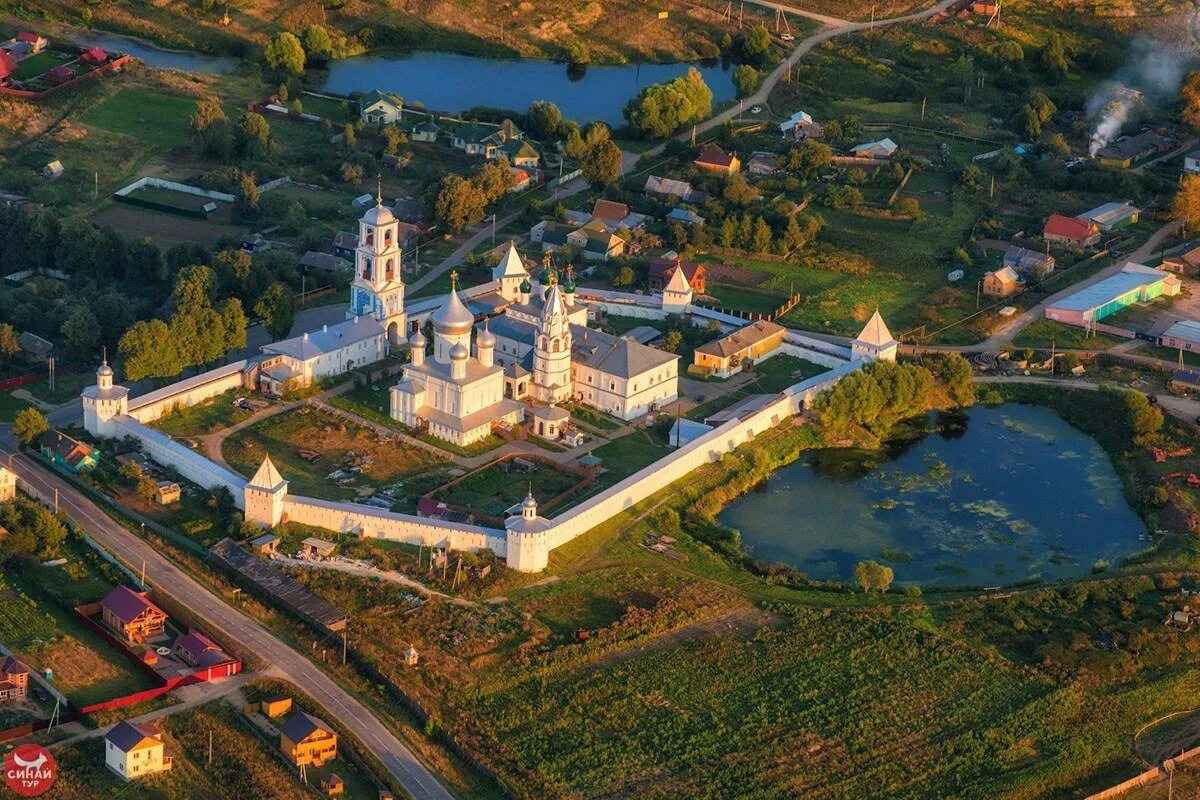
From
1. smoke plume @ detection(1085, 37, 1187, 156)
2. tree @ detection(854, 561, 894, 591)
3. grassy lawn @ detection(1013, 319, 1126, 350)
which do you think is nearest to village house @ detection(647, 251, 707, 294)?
grassy lawn @ detection(1013, 319, 1126, 350)

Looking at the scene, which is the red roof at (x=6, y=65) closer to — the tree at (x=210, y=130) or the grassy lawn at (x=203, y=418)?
the tree at (x=210, y=130)

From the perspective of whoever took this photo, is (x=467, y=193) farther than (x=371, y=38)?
No

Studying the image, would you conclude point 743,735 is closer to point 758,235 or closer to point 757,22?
point 758,235

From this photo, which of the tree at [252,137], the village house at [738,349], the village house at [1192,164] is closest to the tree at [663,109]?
the tree at [252,137]

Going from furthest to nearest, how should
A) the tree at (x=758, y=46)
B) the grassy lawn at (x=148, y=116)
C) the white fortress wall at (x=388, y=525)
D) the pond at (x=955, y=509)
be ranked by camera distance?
the tree at (x=758, y=46) < the grassy lawn at (x=148, y=116) < the pond at (x=955, y=509) < the white fortress wall at (x=388, y=525)

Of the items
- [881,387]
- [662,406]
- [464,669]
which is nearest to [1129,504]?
[881,387]

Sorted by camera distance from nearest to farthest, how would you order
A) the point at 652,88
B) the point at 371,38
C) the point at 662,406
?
1. the point at 662,406
2. the point at 652,88
3. the point at 371,38

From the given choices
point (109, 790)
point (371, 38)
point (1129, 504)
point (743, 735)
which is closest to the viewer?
point (109, 790)
